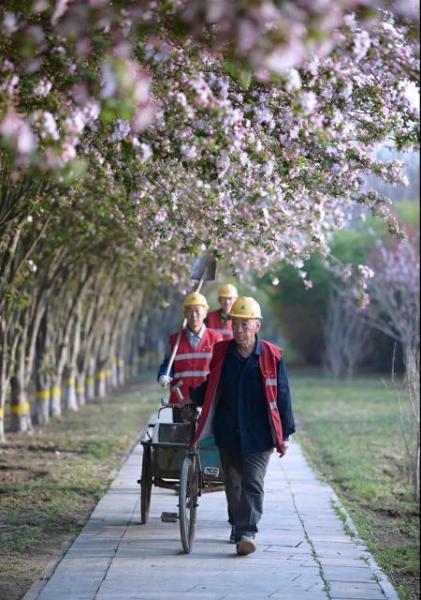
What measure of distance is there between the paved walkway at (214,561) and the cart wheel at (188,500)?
0.49 feet

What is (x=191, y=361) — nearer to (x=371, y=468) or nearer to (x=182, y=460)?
(x=182, y=460)

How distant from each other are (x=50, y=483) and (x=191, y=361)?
275 centimetres

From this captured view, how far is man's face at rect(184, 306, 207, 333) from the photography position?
10.9 metres

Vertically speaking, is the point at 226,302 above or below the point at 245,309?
above

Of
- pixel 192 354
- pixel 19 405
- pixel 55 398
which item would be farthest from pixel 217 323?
pixel 55 398

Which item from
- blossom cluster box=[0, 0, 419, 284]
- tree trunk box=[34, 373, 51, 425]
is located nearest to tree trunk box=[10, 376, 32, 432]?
tree trunk box=[34, 373, 51, 425]

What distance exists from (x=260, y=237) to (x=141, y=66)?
14.4ft

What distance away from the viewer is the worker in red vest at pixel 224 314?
41.1 ft

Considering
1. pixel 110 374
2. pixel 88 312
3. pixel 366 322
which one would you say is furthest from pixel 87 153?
pixel 366 322

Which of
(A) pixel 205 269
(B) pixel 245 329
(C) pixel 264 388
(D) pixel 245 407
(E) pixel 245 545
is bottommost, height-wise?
(E) pixel 245 545

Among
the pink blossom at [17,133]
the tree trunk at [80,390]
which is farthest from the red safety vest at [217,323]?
the tree trunk at [80,390]

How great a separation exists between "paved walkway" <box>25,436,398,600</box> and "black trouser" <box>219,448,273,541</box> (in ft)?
0.80

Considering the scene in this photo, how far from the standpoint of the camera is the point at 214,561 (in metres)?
8.41

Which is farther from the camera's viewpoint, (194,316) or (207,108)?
(194,316)
